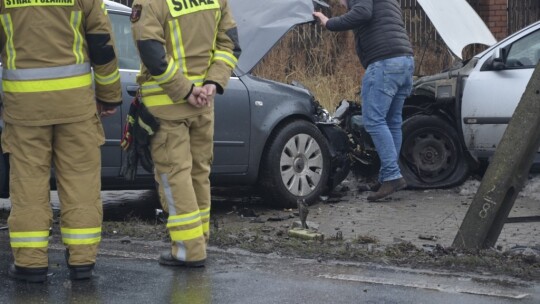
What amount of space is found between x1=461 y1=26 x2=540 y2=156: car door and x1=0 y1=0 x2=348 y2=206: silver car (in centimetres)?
143

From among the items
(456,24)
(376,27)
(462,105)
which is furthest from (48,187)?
(456,24)

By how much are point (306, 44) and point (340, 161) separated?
6986 millimetres

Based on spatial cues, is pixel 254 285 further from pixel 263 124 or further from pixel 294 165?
pixel 294 165

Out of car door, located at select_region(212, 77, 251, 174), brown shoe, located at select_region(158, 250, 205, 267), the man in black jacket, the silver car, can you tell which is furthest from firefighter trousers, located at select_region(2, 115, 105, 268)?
the man in black jacket

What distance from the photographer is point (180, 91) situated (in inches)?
212

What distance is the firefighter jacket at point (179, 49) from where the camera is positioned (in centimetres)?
533

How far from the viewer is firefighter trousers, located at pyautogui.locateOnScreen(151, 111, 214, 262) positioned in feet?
17.9

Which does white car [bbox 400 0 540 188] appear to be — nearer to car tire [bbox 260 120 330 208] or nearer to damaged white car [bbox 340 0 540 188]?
damaged white car [bbox 340 0 540 188]

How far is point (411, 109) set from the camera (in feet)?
31.7

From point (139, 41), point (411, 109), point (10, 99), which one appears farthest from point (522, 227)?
point (10, 99)

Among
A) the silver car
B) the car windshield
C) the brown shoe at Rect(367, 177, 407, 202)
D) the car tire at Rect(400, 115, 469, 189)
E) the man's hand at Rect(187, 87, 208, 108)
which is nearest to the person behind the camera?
the man's hand at Rect(187, 87, 208, 108)

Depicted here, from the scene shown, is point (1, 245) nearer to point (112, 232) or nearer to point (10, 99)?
point (112, 232)

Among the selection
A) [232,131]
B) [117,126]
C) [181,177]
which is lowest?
[232,131]

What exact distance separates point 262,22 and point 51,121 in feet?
10.4
